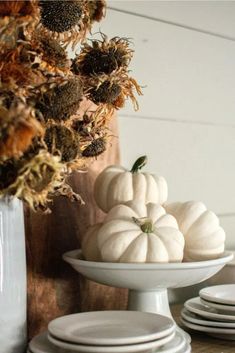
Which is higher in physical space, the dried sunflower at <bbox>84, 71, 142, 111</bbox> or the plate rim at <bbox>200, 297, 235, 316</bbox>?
the dried sunflower at <bbox>84, 71, 142, 111</bbox>

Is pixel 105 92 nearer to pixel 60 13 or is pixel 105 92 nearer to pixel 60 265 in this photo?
pixel 60 13

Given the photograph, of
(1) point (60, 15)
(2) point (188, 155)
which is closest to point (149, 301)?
(1) point (60, 15)

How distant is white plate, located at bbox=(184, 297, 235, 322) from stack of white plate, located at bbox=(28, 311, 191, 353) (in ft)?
0.40

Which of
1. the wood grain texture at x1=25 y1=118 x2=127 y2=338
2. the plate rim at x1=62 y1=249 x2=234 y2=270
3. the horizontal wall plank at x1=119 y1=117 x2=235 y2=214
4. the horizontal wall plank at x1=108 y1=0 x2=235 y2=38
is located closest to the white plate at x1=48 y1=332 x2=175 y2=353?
the plate rim at x1=62 y1=249 x2=234 y2=270

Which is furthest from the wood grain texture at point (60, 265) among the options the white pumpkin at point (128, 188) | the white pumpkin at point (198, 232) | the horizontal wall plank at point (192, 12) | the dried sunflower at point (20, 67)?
the horizontal wall plank at point (192, 12)

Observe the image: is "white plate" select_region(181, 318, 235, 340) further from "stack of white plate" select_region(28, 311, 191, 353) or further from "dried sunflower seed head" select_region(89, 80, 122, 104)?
"dried sunflower seed head" select_region(89, 80, 122, 104)

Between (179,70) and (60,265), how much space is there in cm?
57

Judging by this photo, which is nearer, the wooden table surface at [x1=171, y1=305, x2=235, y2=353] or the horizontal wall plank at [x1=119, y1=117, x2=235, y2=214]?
the wooden table surface at [x1=171, y1=305, x2=235, y2=353]

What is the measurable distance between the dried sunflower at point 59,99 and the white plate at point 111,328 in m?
0.26

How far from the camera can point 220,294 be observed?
105cm

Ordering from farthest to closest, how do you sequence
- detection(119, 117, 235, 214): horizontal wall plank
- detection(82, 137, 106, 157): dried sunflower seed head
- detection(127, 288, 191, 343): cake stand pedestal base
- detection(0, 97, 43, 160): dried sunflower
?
detection(119, 117, 235, 214): horizontal wall plank, detection(127, 288, 191, 343): cake stand pedestal base, detection(82, 137, 106, 157): dried sunflower seed head, detection(0, 97, 43, 160): dried sunflower

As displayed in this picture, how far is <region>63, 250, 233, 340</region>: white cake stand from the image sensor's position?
82 cm

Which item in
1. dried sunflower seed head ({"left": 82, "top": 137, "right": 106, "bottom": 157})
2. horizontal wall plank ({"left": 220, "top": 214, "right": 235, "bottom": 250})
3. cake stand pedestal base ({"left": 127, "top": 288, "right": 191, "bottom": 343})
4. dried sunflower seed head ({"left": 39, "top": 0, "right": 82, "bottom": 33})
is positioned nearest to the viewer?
dried sunflower seed head ({"left": 39, "top": 0, "right": 82, "bottom": 33})

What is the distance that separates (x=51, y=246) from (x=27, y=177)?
0.36 meters
